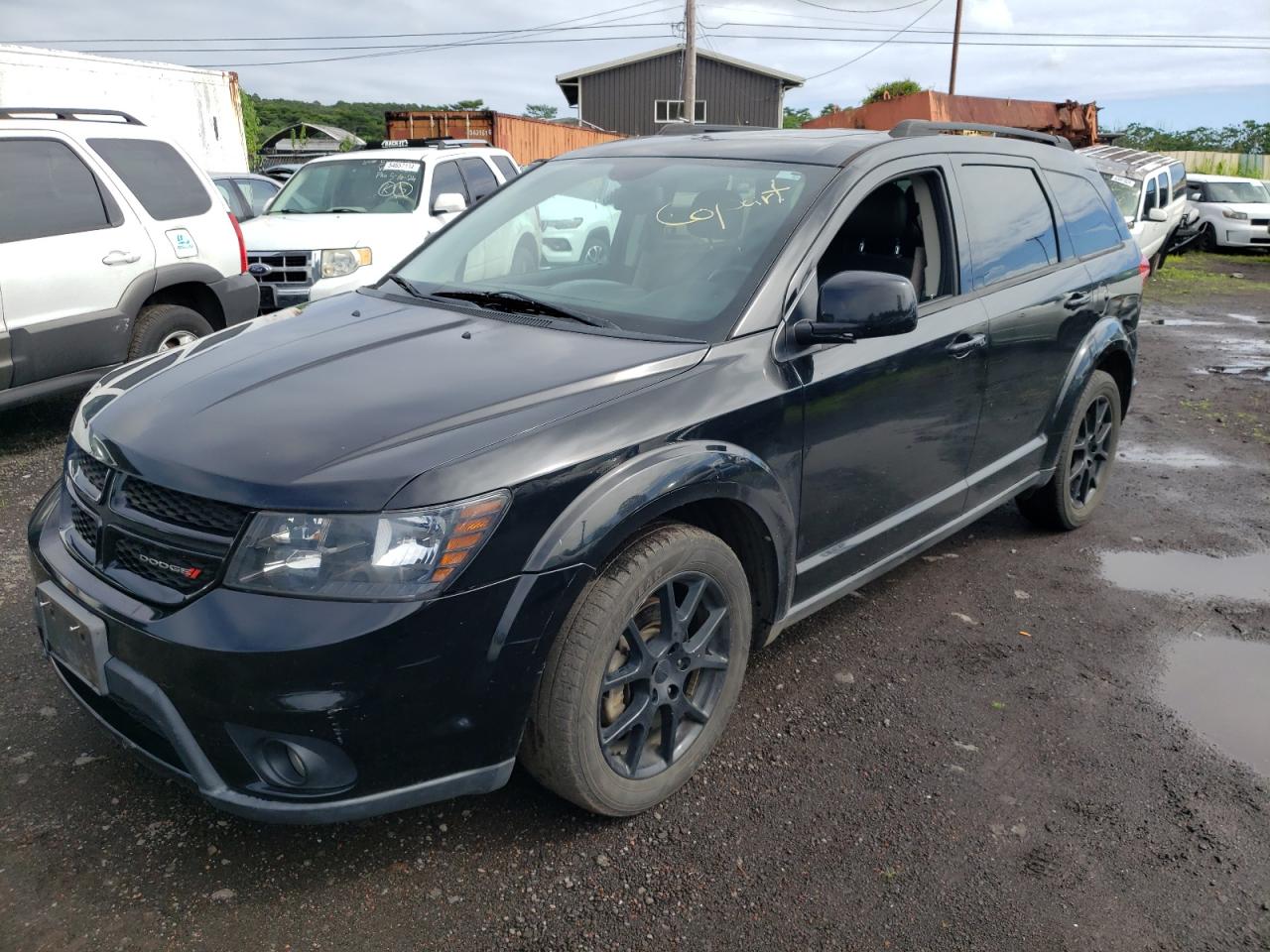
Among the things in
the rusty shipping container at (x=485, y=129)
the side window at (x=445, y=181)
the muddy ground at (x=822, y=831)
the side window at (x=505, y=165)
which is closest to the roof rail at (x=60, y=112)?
the side window at (x=445, y=181)

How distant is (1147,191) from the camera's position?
15227 millimetres

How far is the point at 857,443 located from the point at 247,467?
185 cm

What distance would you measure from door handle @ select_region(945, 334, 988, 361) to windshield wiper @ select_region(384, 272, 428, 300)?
1.85m

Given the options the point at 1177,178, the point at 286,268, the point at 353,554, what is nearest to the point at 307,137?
the point at 1177,178

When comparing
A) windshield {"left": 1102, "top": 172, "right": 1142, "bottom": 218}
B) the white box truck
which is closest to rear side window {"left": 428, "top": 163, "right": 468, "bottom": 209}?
the white box truck

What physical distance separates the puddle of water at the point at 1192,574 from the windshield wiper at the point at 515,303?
9.50ft

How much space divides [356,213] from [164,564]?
7.35 m

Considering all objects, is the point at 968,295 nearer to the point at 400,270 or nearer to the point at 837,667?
the point at 837,667

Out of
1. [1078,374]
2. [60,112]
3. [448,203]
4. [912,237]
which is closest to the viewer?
[912,237]

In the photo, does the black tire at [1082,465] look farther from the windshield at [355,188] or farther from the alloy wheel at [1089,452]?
the windshield at [355,188]

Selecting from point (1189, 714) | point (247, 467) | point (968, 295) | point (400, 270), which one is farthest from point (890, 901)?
point (400, 270)

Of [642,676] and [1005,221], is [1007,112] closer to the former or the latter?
[1005,221]

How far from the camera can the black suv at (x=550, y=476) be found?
2119 mm

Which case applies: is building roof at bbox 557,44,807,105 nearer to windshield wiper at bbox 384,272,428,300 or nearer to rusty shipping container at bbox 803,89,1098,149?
rusty shipping container at bbox 803,89,1098,149
